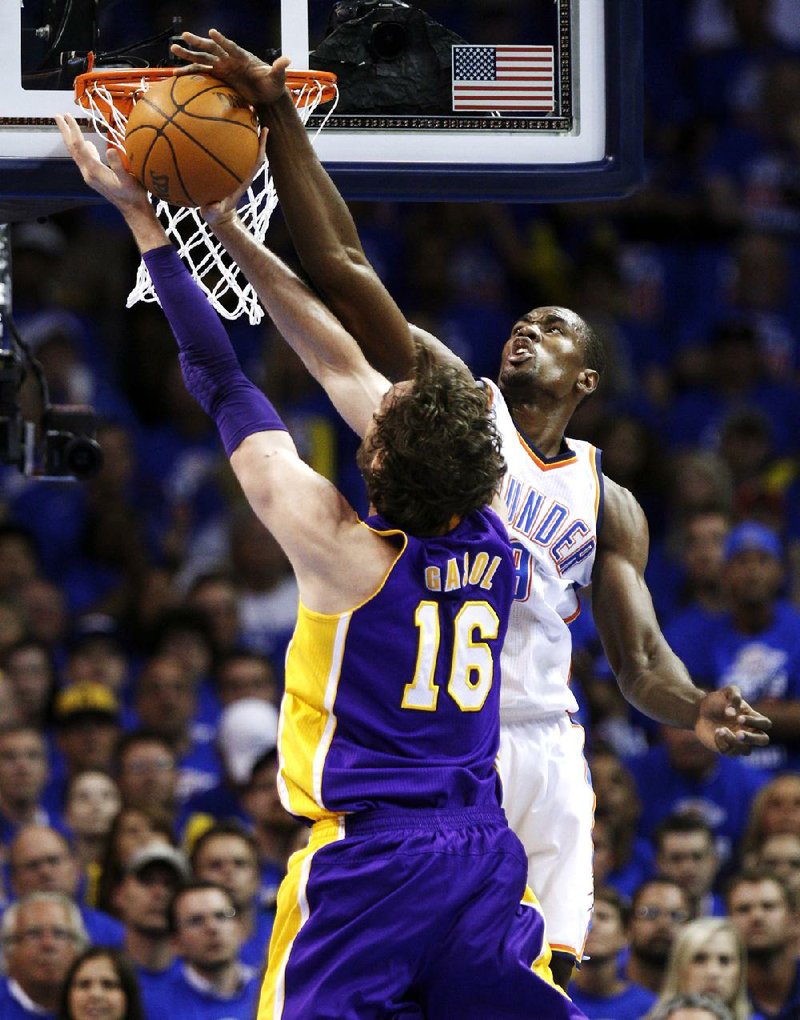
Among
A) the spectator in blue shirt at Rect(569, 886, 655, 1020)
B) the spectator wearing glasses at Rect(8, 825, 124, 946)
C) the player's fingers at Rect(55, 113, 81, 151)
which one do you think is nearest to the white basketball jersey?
the player's fingers at Rect(55, 113, 81, 151)

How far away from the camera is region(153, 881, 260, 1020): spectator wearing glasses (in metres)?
6.82

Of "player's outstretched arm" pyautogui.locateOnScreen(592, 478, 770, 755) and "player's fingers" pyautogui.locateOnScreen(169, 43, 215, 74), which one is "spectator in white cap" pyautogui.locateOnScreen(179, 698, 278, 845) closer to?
"player's outstretched arm" pyautogui.locateOnScreen(592, 478, 770, 755)

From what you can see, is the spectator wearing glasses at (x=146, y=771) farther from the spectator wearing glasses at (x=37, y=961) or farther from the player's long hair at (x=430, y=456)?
the player's long hair at (x=430, y=456)

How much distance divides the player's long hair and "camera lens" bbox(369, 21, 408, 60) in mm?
1586

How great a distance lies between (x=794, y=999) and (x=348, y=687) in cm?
398

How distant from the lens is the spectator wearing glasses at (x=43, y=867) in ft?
23.7

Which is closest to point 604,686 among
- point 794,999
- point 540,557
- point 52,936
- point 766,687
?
point 766,687

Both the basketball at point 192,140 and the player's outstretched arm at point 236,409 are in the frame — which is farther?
the basketball at point 192,140

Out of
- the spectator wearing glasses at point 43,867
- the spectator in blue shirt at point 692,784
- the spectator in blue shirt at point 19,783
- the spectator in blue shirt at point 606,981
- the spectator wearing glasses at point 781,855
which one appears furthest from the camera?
the spectator in blue shirt at point 692,784

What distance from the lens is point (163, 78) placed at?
4594 millimetres

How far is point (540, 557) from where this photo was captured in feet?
15.9

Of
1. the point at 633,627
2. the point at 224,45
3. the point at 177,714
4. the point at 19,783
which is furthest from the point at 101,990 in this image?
the point at 224,45

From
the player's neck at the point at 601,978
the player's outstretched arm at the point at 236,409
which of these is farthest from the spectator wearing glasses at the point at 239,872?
the player's outstretched arm at the point at 236,409

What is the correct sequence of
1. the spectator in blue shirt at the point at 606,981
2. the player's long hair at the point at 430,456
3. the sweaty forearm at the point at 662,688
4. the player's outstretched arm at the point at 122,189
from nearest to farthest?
1. the player's long hair at the point at 430,456
2. the player's outstretched arm at the point at 122,189
3. the sweaty forearm at the point at 662,688
4. the spectator in blue shirt at the point at 606,981
